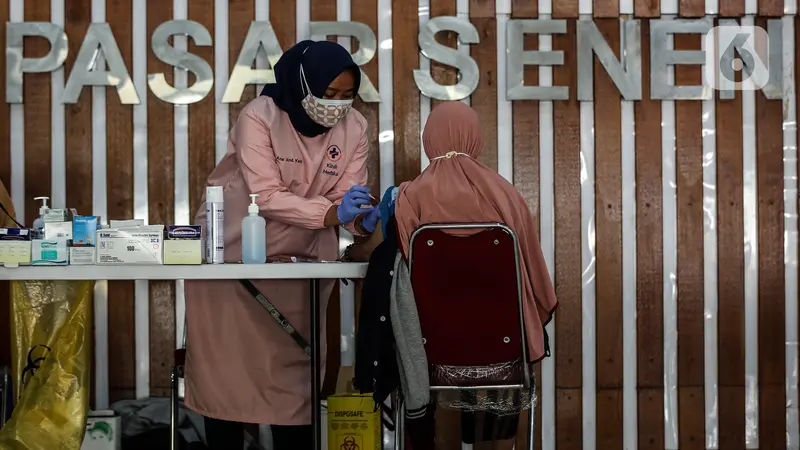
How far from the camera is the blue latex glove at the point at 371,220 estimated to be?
2.54m

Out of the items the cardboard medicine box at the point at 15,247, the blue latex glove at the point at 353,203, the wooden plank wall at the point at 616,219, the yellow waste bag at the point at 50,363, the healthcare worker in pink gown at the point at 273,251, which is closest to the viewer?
the cardboard medicine box at the point at 15,247

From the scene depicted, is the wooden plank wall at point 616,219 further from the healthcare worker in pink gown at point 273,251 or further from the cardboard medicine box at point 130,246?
the cardboard medicine box at point 130,246

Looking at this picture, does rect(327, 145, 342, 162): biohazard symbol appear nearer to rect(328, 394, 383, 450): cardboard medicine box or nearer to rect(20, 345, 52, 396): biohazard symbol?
rect(328, 394, 383, 450): cardboard medicine box

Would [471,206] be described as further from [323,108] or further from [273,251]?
[273,251]

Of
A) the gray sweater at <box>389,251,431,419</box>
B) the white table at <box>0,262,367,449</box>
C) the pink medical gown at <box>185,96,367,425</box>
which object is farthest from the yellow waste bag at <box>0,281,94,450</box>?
the gray sweater at <box>389,251,431,419</box>

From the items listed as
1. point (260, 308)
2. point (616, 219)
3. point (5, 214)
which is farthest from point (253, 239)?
point (616, 219)

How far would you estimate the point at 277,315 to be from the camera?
2.67 metres

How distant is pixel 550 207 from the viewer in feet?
11.5

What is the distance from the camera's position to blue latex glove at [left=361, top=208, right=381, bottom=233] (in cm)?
254

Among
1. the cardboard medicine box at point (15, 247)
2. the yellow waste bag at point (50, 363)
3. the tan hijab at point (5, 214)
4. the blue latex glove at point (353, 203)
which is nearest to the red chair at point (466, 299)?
the blue latex glove at point (353, 203)

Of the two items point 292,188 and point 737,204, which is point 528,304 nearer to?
point 292,188

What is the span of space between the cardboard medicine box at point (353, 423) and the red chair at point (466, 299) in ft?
2.40

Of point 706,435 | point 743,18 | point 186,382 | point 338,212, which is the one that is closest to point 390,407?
point 186,382

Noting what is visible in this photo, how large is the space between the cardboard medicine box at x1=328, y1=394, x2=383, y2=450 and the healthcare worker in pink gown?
113 millimetres
